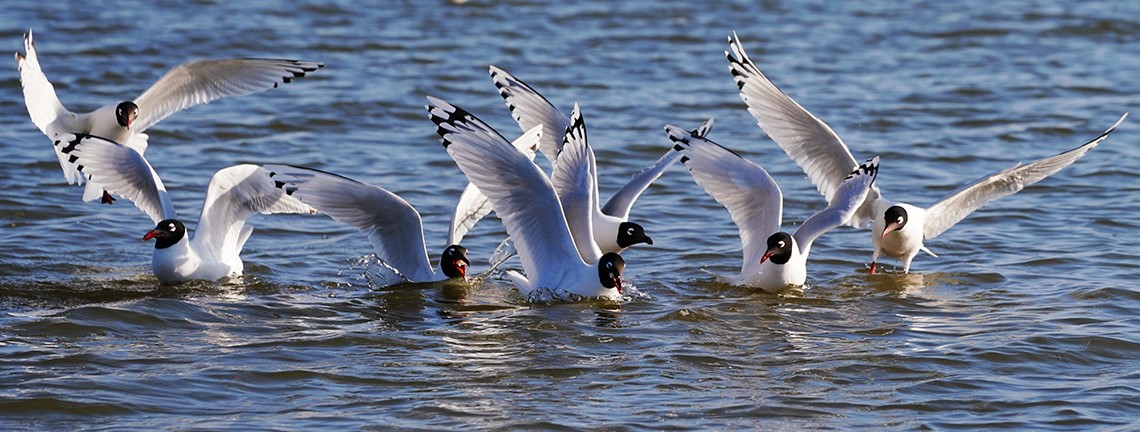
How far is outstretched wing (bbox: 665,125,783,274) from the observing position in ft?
28.2

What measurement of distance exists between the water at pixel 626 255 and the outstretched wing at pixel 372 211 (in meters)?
0.18

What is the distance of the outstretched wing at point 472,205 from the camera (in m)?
8.84

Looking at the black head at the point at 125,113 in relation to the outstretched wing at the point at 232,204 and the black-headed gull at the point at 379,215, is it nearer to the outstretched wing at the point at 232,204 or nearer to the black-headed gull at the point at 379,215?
the outstretched wing at the point at 232,204

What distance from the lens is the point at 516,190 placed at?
787 cm

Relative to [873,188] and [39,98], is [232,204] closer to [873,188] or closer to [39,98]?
[39,98]

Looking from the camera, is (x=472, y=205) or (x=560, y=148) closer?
(x=472, y=205)

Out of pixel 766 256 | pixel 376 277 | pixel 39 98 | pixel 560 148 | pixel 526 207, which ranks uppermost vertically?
pixel 39 98

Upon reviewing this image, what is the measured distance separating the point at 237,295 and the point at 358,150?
4.37 metres

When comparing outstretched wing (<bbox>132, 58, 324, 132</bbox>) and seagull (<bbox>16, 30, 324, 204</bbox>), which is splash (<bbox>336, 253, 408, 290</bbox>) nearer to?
seagull (<bbox>16, 30, 324, 204</bbox>)

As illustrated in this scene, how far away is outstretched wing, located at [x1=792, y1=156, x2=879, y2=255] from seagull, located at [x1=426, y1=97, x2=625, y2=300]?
1.18 m

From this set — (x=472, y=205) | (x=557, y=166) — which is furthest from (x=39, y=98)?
(x=557, y=166)

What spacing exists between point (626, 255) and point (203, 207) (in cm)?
258

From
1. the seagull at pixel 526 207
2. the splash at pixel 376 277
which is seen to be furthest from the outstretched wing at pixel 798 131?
the splash at pixel 376 277

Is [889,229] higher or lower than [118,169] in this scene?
lower
